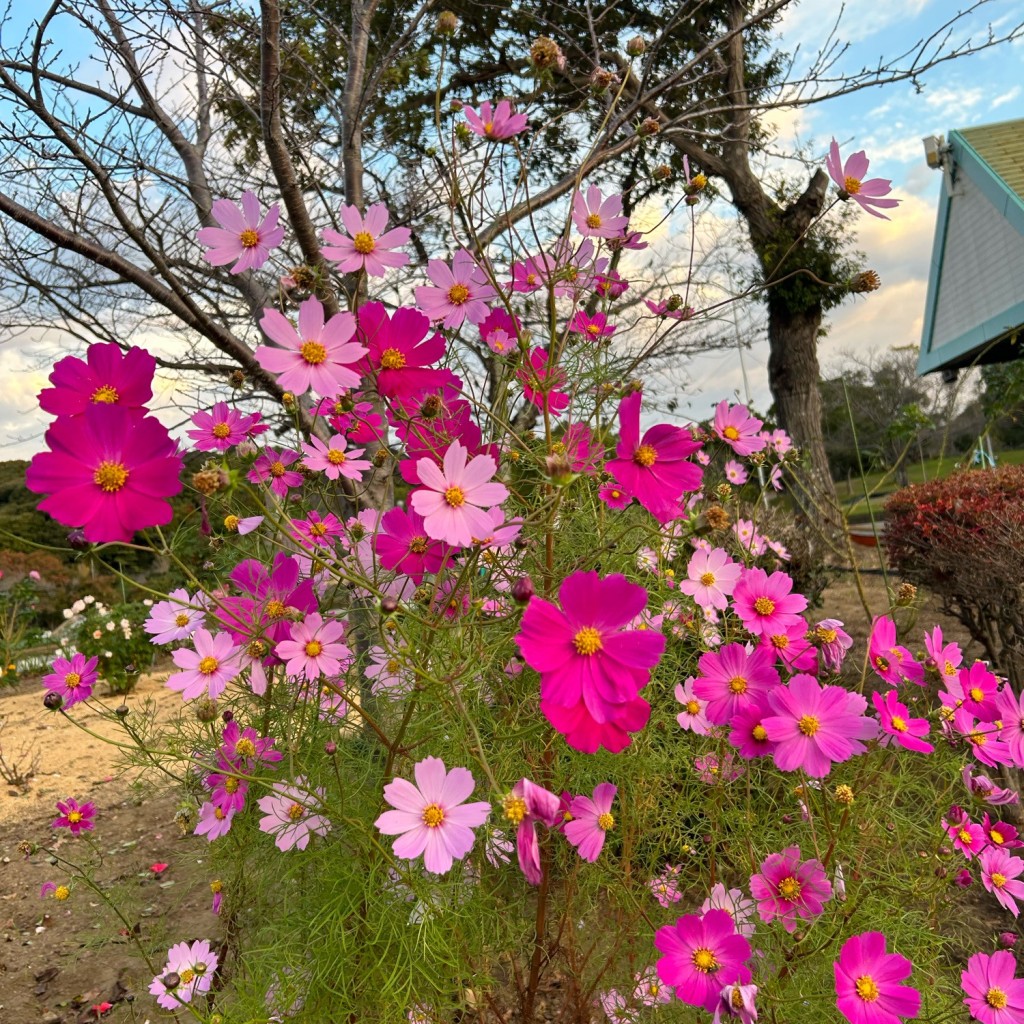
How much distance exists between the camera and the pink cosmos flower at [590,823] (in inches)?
38.6

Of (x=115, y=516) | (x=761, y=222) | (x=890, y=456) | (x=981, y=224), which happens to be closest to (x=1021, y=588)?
(x=115, y=516)

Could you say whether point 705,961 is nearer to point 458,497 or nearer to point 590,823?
point 590,823

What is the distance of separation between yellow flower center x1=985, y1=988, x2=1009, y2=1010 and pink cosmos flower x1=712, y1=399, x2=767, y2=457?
970 mm

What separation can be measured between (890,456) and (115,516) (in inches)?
720

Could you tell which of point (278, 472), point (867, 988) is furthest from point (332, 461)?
point (867, 988)

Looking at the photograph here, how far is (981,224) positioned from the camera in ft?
34.8

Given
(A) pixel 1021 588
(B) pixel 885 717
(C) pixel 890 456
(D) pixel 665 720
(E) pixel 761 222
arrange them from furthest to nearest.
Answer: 1. (C) pixel 890 456
2. (E) pixel 761 222
3. (A) pixel 1021 588
4. (D) pixel 665 720
5. (B) pixel 885 717

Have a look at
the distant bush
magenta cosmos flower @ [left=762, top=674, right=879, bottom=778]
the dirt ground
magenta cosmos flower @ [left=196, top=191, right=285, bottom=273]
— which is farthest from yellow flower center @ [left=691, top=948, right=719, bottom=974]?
the distant bush

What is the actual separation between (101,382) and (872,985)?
4.04ft

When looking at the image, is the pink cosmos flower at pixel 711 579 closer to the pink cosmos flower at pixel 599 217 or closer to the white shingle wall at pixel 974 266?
the pink cosmos flower at pixel 599 217

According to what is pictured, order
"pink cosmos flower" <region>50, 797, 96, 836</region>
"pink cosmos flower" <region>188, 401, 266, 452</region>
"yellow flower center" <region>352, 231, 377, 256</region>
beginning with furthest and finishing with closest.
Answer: "pink cosmos flower" <region>50, 797, 96, 836</region> → "pink cosmos flower" <region>188, 401, 266, 452</region> → "yellow flower center" <region>352, 231, 377, 256</region>

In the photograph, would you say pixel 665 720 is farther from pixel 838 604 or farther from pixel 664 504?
pixel 838 604

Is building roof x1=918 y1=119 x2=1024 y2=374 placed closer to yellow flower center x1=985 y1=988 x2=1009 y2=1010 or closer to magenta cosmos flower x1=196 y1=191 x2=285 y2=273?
yellow flower center x1=985 y1=988 x2=1009 y2=1010

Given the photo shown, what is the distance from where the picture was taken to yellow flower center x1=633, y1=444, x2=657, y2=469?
35.9 inches
